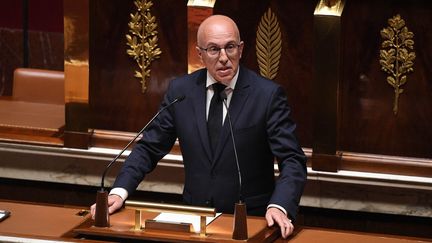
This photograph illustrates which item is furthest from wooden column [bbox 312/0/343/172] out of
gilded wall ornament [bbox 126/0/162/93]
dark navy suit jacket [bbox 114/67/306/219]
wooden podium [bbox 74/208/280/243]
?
wooden podium [bbox 74/208/280/243]

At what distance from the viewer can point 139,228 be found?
10.8 ft

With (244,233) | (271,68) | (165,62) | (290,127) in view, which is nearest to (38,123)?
(165,62)

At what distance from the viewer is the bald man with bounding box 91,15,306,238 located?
3672mm

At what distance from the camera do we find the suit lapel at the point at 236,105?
370 cm

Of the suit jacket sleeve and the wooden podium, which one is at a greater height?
the suit jacket sleeve

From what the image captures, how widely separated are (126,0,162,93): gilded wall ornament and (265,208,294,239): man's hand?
1.65 m

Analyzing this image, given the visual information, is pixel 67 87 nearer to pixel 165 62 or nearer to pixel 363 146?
pixel 165 62

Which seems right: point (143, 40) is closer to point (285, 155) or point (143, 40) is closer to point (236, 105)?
point (236, 105)

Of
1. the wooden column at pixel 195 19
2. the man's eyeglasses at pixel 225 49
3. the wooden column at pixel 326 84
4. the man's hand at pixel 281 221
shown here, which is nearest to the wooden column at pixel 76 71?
the wooden column at pixel 195 19

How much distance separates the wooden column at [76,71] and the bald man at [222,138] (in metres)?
1.22

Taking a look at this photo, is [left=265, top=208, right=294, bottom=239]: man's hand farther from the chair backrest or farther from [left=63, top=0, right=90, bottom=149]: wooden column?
the chair backrest

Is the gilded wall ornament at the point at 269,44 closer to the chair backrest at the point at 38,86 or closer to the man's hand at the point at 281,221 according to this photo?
the chair backrest at the point at 38,86

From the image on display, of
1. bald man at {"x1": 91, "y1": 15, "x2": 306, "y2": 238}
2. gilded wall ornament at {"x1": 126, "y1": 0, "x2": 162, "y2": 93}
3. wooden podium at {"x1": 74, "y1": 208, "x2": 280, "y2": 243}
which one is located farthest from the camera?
gilded wall ornament at {"x1": 126, "y1": 0, "x2": 162, "y2": 93}

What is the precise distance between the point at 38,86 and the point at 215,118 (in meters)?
1.88
